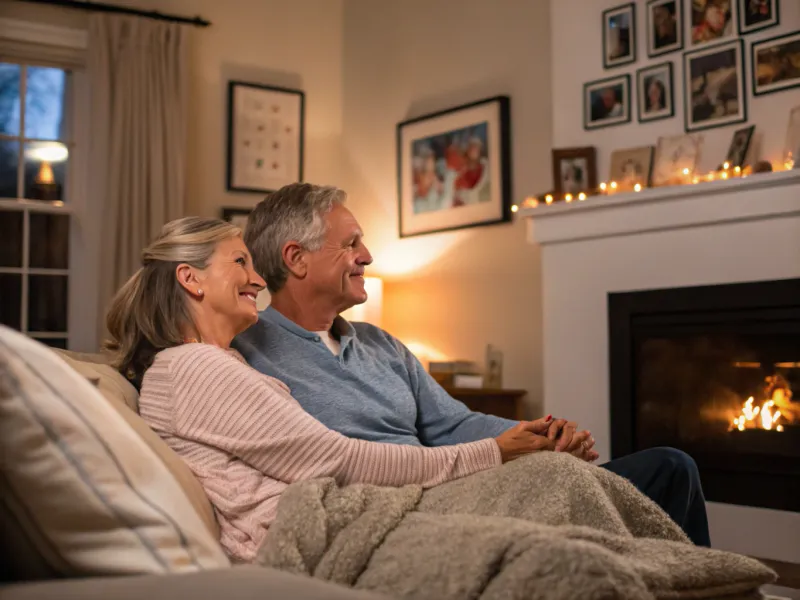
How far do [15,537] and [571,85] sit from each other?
3656 mm

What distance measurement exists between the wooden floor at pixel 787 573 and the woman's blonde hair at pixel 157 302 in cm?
203

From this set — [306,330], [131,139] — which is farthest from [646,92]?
[131,139]

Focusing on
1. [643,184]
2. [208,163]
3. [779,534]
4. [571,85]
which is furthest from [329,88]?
[779,534]

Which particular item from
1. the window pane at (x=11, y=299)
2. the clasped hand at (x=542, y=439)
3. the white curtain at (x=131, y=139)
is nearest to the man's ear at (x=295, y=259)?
the clasped hand at (x=542, y=439)

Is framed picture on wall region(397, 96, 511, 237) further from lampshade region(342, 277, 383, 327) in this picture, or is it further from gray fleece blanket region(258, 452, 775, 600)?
gray fleece blanket region(258, 452, 775, 600)

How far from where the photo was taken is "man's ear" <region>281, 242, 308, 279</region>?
2.32 meters

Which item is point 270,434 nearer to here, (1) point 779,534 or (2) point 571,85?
(1) point 779,534

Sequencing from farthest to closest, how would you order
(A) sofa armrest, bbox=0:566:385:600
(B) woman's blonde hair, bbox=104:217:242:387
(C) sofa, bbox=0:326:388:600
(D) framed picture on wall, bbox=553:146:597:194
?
(D) framed picture on wall, bbox=553:146:597:194 → (B) woman's blonde hair, bbox=104:217:242:387 → (C) sofa, bbox=0:326:388:600 → (A) sofa armrest, bbox=0:566:385:600

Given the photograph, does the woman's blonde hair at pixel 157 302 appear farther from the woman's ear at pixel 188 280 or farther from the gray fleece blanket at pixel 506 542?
the gray fleece blanket at pixel 506 542

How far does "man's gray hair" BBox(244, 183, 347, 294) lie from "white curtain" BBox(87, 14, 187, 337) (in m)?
2.82

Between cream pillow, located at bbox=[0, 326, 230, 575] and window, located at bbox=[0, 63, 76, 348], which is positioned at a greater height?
window, located at bbox=[0, 63, 76, 348]

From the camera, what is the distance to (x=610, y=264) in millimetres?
3947

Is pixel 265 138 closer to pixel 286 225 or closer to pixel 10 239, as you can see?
pixel 10 239

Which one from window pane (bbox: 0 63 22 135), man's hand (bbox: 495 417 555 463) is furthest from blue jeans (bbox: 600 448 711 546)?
window pane (bbox: 0 63 22 135)
